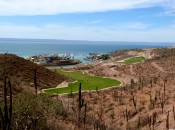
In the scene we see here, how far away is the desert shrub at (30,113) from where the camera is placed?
65.9 ft

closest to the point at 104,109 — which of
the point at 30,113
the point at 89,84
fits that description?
the point at 89,84

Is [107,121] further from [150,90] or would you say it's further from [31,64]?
[31,64]

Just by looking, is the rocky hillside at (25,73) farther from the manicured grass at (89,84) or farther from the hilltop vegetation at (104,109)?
the hilltop vegetation at (104,109)

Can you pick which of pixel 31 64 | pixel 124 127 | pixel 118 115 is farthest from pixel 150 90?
pixel 31 64

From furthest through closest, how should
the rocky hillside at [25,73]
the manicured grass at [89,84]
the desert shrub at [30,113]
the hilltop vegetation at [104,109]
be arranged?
the rocky hillside at [25,73] → the manicured grass at [89,84] → the hilltop vegetation at [104,109] → the desert shrub at [30,113]

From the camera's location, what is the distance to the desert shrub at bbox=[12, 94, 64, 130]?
65.9 feet

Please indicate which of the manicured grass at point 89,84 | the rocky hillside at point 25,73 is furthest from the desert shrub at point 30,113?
the rocky hillside at point 25,73

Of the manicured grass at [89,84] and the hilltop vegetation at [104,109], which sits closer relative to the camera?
the hilltop vegetation at [104,109]

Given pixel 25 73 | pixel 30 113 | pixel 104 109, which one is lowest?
pixel 104 109

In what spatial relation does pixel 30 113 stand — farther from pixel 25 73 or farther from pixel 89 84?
pixel 89 84

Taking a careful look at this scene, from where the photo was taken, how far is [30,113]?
20625 mm

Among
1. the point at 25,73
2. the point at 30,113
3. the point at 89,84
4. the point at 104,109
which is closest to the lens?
the point at 30,113

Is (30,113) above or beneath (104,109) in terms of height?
above

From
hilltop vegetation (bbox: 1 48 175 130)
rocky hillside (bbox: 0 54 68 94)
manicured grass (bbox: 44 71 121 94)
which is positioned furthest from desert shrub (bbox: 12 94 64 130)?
rocky hillside (bbox: 0 54 68 94)
